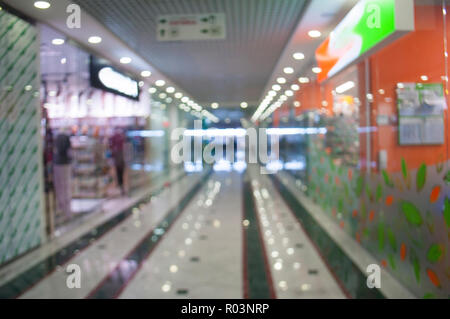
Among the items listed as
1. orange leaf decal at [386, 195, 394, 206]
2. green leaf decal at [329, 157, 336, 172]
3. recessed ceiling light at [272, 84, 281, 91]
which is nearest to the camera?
orange leaf decal at [386, 195, 394, 206]

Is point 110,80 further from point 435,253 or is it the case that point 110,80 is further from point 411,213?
point 435,253

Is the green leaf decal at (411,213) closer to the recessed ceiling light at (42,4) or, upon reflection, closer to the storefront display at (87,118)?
the storefront display at (87,118)

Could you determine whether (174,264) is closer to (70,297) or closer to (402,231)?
(70,297)

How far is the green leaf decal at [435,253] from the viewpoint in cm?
257

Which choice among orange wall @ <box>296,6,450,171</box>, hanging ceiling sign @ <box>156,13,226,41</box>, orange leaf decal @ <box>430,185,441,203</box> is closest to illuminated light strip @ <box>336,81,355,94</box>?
orange wall @ <box>296,6,450,171</box>

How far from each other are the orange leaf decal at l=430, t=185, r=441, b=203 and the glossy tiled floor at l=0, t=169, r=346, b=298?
1.10 m

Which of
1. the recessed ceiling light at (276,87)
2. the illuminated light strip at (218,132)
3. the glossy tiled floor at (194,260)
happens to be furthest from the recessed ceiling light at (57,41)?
the illuminated light strip at (218,132)

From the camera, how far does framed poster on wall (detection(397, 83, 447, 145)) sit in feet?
8.20

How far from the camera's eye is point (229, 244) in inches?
188

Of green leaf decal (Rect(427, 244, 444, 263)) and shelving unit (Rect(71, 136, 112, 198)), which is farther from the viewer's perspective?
shelving unit (Rect(71, 136, 112, 198))

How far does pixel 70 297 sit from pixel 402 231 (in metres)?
2.74

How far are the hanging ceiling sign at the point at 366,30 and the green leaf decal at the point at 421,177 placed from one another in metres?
0.90

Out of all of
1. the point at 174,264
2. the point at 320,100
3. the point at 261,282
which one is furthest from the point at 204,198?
the point at 261,282

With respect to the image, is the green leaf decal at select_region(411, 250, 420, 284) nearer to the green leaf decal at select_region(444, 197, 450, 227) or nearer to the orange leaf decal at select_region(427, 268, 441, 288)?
the orange leaf decal at select_region(427, 268, 441, 288)
